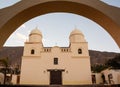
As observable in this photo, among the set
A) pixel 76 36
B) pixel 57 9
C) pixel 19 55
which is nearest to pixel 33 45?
pixel 76 36

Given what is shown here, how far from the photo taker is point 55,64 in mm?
23297

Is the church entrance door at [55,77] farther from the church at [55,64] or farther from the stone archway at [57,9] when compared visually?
the stone archway at [57,9]

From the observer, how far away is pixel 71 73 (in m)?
22.6

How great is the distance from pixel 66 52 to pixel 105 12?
67.7 feet

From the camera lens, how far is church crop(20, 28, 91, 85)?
2222 cm

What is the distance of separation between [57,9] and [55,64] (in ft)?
63.7

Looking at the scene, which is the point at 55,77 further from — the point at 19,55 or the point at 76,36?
the point at 19,55

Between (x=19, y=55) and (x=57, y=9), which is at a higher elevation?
(x=19, y=55)

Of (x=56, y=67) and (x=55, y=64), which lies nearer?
(x=56, y=67)

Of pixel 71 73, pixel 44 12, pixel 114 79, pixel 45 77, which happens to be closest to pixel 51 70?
pixel 45 77

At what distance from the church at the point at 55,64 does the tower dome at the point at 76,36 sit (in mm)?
540

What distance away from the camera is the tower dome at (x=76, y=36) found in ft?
85.3

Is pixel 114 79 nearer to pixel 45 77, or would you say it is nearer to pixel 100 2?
pixel 45 77

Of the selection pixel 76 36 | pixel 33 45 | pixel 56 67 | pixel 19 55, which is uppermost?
pixel 19 55
